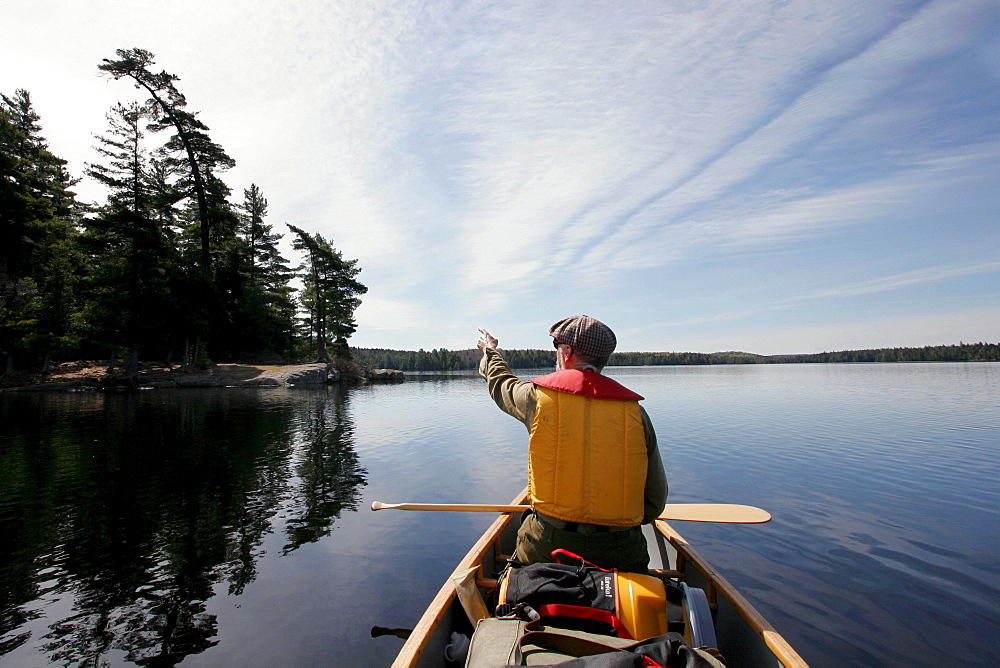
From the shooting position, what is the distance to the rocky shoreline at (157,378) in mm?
30034

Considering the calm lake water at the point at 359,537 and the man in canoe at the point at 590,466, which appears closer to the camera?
the man in canoe at the point at 590,466

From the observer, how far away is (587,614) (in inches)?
94.1

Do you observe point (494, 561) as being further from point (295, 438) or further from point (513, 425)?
point (513, 425)

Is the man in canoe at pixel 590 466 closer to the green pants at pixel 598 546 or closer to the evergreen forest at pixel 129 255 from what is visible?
the green pants at pixel 598 546

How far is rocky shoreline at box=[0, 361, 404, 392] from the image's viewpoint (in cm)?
3003

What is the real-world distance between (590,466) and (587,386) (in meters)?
0.49

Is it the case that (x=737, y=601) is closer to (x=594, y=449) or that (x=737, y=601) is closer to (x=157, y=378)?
(x=594, y=449)

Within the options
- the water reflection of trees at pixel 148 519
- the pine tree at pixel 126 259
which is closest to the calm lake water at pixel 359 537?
the water reflection of trees at pixel 148 519

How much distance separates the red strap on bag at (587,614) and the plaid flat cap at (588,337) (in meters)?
1.47

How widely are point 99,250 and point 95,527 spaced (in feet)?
106

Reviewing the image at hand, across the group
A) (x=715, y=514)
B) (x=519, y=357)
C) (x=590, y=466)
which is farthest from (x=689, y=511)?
(x=519, y=357)

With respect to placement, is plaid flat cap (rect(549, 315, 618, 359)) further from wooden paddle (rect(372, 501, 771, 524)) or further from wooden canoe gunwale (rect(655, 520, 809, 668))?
wooden paddle (rect(372, 501, 771, 524))

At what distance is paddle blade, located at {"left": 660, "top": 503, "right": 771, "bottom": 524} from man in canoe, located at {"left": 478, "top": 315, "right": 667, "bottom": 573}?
90.8 inches

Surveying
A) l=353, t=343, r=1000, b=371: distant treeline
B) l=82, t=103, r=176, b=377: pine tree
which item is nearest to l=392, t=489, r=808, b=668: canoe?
l=82, t=103, r=176, b=377: pine tree
